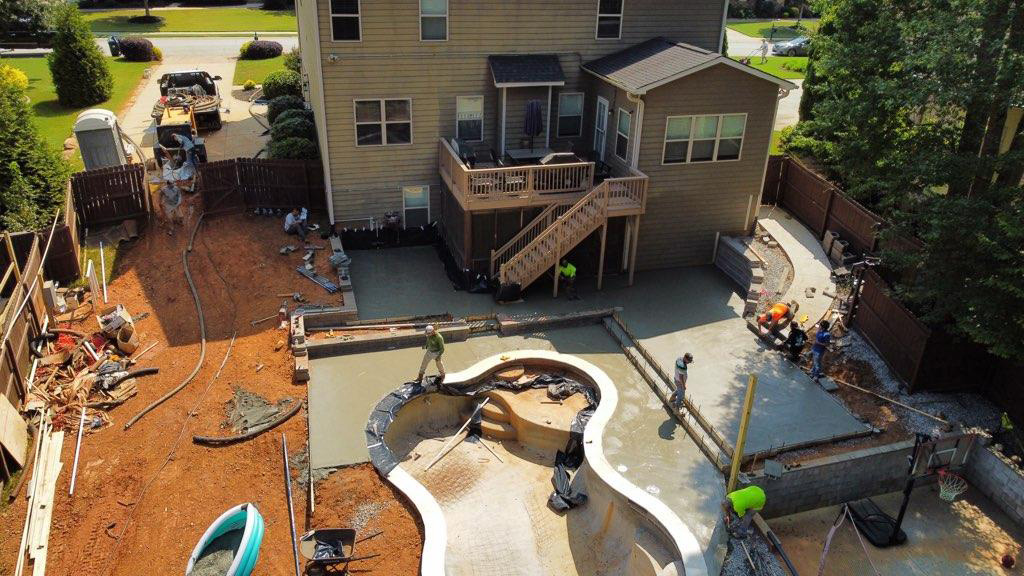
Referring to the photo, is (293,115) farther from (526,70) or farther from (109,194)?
(526,70)

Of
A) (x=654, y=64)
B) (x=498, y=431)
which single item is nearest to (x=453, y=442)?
(x=498, y=431)

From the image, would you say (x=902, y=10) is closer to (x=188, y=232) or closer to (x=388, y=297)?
(x=388, y=297)

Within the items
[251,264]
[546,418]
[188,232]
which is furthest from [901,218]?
[188,232]

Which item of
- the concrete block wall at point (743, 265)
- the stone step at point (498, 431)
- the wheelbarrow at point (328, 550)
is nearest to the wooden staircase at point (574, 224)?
the concrete block wall at point (743, 265)

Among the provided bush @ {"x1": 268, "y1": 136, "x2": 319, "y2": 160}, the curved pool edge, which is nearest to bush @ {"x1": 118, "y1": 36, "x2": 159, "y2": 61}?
bush @ {"x1": 268, "y1": 136, "x2": 319, "y2": 160}

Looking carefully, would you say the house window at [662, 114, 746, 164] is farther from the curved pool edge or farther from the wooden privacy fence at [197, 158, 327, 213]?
the wooden privacy fence at [197, 158, 327, 213]

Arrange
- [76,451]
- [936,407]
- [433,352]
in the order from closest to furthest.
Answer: [76,451] < [433,352] < [936,407]
